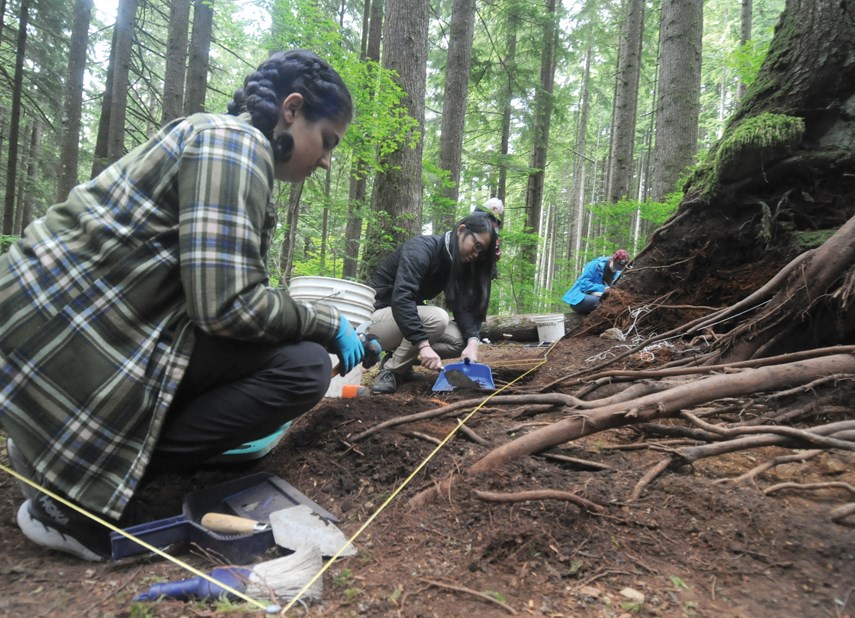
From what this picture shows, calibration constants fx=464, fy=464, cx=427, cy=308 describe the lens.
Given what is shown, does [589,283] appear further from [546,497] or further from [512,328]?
[546,497]

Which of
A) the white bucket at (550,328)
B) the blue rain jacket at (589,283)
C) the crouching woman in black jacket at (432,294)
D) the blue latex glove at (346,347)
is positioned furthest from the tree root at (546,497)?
the blue rain jacket at (589,283)

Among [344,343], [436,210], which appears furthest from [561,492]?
[436,210]

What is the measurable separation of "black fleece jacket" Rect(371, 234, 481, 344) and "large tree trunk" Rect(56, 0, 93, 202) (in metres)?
6.28

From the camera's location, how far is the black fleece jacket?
3293mm

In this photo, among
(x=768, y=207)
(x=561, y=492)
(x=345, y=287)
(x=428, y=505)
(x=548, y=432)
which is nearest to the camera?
(x=561, y=492)

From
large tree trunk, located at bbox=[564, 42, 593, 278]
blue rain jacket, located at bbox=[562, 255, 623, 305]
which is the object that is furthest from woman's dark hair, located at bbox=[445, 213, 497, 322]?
large tree trunk, located at bbox=[564, 42, 593, 278]

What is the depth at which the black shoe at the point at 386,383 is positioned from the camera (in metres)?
3.62

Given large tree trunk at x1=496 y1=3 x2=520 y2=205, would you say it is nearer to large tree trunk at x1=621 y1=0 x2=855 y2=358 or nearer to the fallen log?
the fallen log

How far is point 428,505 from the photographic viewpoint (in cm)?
162

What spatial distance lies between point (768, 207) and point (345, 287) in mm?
3122

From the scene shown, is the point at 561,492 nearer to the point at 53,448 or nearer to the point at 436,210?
the point at 53,448

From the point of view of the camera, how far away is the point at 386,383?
3.67 meters

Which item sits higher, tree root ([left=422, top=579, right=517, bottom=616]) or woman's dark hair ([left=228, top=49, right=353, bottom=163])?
woman's dark hair ([left=228, top=49, right=353, bottom=163])

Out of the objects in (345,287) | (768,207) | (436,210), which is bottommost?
(345,287)
